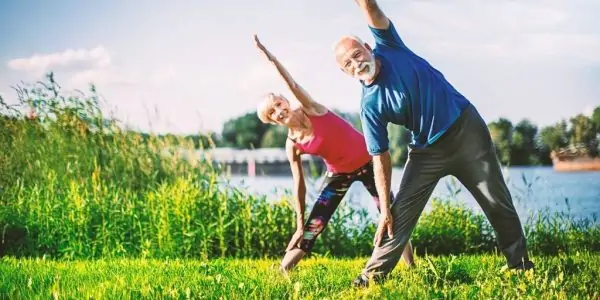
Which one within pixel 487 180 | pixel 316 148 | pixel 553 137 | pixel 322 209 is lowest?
pixel 322 209

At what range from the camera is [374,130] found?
371 centimetres

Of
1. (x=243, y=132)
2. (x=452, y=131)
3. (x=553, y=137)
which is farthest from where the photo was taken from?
(x=243, y=132)

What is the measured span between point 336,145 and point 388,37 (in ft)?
2.39

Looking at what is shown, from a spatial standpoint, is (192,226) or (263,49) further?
(192,226)

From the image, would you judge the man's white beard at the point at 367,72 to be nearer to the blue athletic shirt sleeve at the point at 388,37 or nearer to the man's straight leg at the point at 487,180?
the blue athletic shirt sleeve at the point at 388,37

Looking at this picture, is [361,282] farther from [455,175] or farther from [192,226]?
[192,226]

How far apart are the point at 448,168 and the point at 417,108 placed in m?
0.35

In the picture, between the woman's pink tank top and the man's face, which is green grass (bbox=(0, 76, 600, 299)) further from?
the man's face

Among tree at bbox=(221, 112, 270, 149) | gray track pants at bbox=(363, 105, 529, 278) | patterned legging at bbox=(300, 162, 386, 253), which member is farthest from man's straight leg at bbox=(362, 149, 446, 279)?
tree at bbox=(221, 112, 270, 149)

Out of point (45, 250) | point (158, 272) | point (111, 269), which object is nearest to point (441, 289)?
point (158, 272)

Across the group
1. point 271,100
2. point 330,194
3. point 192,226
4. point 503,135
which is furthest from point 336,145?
point 503,135

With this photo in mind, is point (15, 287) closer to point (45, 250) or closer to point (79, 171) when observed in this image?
point (45, 250)

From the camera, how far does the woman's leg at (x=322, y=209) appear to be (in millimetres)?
4242

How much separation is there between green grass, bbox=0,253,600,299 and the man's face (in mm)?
986
